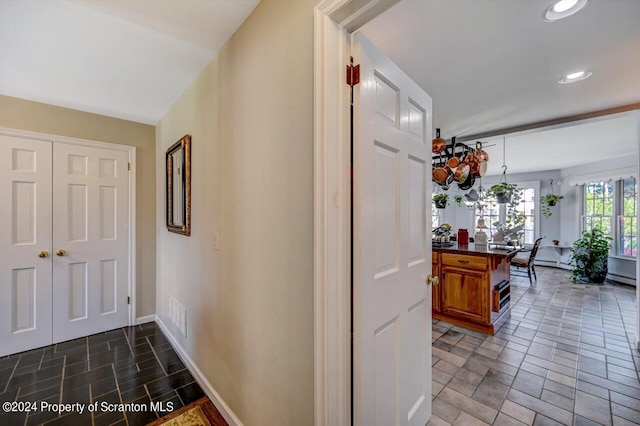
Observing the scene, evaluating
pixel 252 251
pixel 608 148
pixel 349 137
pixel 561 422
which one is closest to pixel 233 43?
pixel 349 137

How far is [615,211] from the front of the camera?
17.1ft

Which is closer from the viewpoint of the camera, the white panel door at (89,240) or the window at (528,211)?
the white panel door at (89,240)

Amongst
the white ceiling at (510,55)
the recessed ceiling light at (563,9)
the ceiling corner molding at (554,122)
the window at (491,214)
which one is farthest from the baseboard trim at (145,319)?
the window at (491,214)

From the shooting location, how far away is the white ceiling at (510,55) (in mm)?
1490

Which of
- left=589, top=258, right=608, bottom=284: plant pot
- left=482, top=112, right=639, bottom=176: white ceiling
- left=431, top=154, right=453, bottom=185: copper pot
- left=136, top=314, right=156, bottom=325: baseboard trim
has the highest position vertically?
left=482, top=112, right=639, bottom=176: white ceiling

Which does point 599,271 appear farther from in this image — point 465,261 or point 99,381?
point 99,381

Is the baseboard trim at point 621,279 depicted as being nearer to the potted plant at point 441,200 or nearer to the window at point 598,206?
the window at point 598,206

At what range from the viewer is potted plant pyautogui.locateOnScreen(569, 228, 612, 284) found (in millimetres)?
5008

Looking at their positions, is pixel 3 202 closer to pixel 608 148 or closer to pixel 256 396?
pixel 256 396

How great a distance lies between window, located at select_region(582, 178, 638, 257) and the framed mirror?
7.43 m

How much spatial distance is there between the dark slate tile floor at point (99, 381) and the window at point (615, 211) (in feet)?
24.9

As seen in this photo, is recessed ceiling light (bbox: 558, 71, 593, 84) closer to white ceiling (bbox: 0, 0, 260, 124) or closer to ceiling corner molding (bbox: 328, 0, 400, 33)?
ceiling corner molding (bbox: 328, 0, 400, 33)

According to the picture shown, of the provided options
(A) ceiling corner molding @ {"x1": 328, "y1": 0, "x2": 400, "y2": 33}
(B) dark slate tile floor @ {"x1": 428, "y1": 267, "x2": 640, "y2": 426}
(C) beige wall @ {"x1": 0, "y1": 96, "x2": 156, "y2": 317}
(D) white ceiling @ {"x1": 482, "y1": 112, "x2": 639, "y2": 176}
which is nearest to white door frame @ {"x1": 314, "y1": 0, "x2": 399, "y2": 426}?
(A) ceiling corner molding @ {"x1": 328, "y1": 0, "x2": 400, "y2": 33}

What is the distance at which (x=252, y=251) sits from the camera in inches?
54.7
